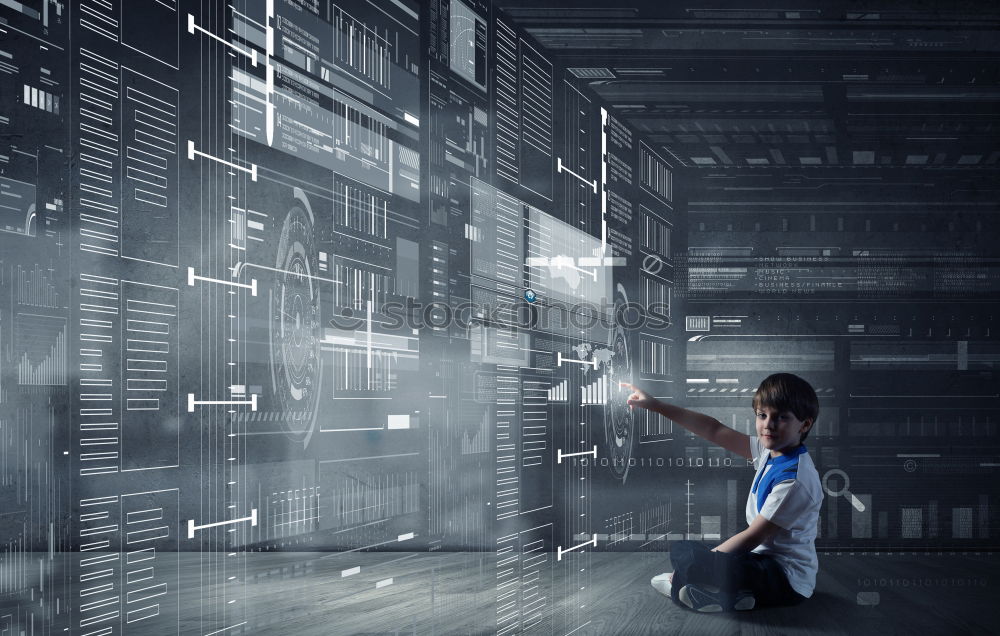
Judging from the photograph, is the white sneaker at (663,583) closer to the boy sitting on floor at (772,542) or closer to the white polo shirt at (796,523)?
→ the boy sitting on floor at (772,542)

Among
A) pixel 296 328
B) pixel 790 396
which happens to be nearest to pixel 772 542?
pixel 790 396

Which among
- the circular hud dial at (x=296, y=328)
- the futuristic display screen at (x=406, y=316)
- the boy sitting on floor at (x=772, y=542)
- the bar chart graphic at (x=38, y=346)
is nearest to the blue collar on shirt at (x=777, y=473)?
the boy sitting on floor at (x=772, y=542)

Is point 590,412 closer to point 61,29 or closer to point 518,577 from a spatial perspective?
point 518,577

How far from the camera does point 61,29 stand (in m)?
2.46

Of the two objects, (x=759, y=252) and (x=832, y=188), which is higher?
(x=832, y=188)

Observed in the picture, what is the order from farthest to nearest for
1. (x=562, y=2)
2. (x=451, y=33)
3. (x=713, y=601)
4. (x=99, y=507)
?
(x=562, y=2) → (x=451, y=33) → (x=99, y=507) → (x=713, y=601)

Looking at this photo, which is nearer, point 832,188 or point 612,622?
point 612,622

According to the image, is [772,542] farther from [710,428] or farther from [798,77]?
[798,77]

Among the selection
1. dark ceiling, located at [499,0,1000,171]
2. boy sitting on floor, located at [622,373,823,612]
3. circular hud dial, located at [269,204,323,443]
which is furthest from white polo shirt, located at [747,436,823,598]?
dark ceiling, located at [499,0,1000,171]

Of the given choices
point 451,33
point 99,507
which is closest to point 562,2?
point 451,33

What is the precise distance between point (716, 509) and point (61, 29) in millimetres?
2960

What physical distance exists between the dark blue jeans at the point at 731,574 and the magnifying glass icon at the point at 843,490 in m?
1.32

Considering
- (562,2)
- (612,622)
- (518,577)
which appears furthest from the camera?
(562,2)

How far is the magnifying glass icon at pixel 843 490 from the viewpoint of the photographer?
12.7 feet
